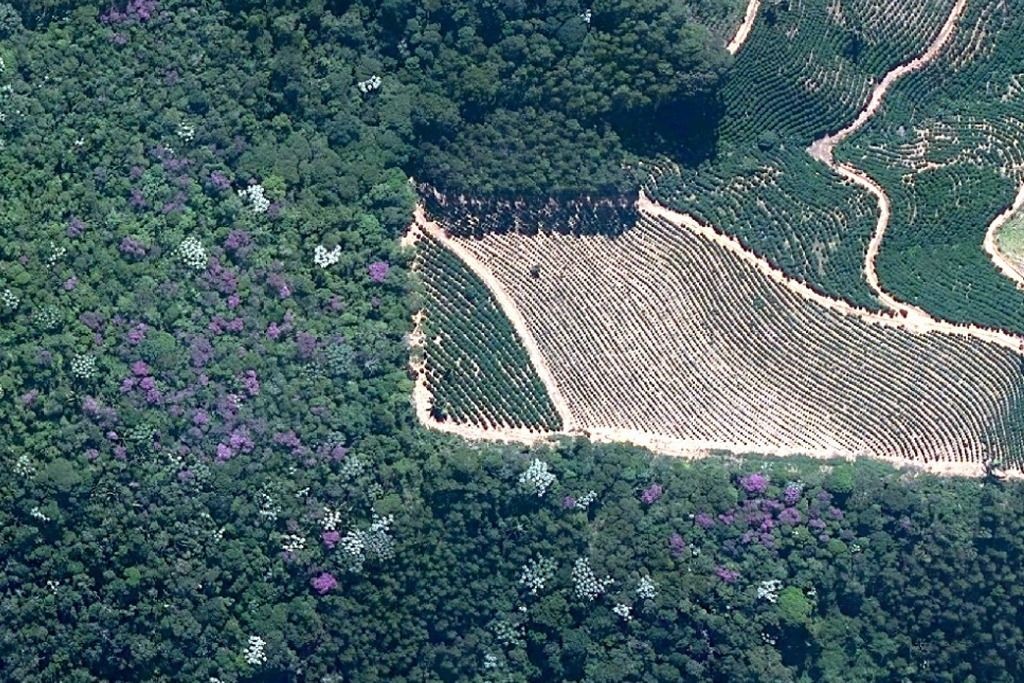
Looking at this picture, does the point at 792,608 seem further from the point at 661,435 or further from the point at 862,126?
the point at 862,126

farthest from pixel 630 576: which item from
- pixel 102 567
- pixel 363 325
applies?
pixel 102 567

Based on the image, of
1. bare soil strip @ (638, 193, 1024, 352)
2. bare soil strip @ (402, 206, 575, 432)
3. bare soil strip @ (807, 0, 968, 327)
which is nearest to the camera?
bare soil strip @ (402, 206, 575, 432)

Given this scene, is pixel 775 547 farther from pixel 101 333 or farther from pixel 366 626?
pixel 101 333

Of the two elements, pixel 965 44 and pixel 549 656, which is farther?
pixel 965 44

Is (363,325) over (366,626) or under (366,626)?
over

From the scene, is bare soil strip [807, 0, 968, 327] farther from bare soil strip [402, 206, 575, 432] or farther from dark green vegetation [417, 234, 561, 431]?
dark green vegetation [417, 234, 561, 431]

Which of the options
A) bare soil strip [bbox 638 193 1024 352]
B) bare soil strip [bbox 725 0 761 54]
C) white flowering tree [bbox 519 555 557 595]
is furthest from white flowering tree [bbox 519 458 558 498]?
bare soil strip [bbox 725 0 761 54]

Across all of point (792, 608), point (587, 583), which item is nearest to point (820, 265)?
point (792, 608)

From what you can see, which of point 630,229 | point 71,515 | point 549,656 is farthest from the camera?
point 630,229
